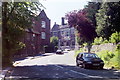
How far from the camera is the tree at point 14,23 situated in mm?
24297

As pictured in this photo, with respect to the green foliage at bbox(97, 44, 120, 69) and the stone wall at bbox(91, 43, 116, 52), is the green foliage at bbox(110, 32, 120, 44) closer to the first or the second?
the stone wall at bbox(91, 43, 116, 52)

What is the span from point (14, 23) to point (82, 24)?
643 inches

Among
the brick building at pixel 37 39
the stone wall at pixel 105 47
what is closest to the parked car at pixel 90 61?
the stone wall at pixel 105 47

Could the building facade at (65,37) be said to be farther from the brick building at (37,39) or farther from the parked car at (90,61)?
the parked car at (90,61)

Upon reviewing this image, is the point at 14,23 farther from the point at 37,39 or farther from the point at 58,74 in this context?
the point at 37,39

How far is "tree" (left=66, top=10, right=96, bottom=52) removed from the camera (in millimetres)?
39094

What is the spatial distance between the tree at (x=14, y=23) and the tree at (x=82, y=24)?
14.3 meters

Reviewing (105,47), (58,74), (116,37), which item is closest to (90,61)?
(58,74)

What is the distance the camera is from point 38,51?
7094 centimetres

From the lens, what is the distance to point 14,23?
24.9 m

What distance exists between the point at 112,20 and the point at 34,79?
16.0m

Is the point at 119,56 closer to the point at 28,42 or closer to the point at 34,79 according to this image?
the point at 34,79

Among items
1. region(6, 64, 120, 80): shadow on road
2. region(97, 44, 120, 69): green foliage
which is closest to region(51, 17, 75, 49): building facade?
region(97, 44, 120, 69): green foliage

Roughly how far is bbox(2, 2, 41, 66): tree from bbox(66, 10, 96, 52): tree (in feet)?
46.9
